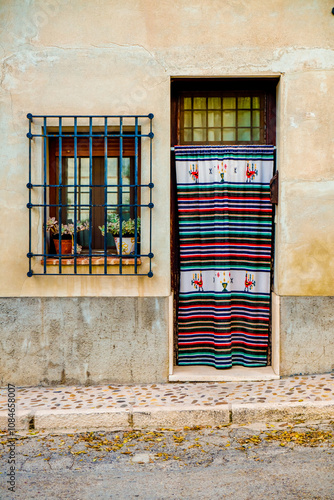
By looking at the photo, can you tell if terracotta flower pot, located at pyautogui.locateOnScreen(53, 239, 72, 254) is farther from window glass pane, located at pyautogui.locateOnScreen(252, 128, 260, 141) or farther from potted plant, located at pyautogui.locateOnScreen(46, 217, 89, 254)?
window glass pane, located at pyautogui.locateOnScreen(252, 128, 260, 141)

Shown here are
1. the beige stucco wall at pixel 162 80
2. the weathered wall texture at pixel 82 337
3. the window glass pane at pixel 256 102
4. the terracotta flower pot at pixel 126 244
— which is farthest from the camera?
the window glass pane at pixel 256 102

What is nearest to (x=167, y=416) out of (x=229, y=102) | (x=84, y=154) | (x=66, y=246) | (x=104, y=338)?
(x=104, y=338)

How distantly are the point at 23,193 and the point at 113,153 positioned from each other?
1161 mm

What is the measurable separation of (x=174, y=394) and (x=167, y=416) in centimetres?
56

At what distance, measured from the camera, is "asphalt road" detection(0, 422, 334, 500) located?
12.7 ft

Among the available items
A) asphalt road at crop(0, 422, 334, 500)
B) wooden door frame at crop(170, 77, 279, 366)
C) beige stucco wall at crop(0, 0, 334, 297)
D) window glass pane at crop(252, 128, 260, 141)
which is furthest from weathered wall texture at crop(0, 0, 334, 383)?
asphalt road at crop(0, 422, 334, 500)

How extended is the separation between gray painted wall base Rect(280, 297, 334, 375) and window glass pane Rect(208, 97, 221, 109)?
2.45 metres

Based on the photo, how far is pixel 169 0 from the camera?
608 centimetres

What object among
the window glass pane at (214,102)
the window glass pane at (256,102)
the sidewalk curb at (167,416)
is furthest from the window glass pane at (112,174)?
the sidewalk curb at (167,416)

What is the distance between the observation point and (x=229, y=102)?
660 cm

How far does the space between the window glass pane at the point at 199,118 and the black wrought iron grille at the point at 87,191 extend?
733 millimetres

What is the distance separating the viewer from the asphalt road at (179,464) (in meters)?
3.88

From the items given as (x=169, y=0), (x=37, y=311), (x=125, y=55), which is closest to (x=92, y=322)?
(x=37, y=311)

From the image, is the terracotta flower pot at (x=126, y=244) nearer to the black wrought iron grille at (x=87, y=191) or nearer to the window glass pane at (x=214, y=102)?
the black wrought iron grille at (x=87, y=191)
